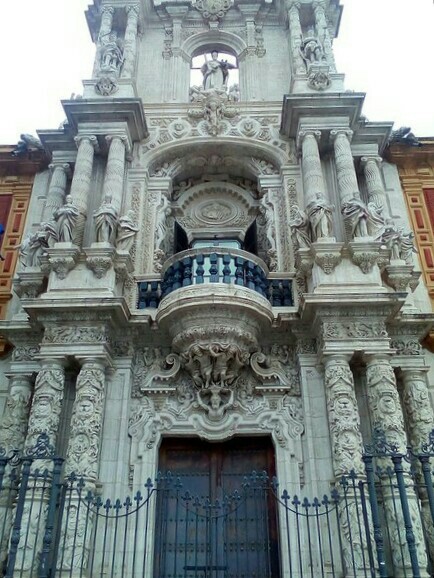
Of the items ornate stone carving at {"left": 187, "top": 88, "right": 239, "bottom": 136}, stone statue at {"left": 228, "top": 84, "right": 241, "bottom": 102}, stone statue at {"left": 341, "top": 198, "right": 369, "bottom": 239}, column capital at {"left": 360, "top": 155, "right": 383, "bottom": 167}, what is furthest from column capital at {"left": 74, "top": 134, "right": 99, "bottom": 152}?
column capital at {"left": 360, "top": 155, "right": 383, "bottom": 167}

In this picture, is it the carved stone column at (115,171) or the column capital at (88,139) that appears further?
the column capital at (88,139)

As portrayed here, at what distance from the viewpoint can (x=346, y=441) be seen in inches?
366

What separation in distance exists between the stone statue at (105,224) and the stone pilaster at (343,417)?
485 centimetres

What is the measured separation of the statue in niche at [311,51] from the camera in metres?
15.1

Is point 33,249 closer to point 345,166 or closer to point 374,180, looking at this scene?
point 345,166

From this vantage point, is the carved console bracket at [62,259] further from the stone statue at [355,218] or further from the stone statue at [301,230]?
the stone statue at [355,218]

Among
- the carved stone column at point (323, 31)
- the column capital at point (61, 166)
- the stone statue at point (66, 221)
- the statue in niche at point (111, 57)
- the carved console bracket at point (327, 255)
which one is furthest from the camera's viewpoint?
the carved stone column at point (323, 31)

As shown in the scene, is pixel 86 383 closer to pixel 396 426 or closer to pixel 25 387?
pixel 25 387

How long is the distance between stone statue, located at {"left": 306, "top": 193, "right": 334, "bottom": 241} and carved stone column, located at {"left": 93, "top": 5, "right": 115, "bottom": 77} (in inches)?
287

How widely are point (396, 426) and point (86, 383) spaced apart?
5.20 m

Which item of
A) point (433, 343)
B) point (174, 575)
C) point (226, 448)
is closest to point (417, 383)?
point (433, 343)

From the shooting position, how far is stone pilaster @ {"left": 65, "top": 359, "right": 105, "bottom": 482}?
9305 millimetres

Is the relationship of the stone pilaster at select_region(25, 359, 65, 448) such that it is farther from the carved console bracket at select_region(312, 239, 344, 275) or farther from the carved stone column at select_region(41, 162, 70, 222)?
the carved console bracket at select_region(312, 239, 344, 275)

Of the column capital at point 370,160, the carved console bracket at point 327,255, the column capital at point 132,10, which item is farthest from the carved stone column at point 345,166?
the column capital at point 132,10
